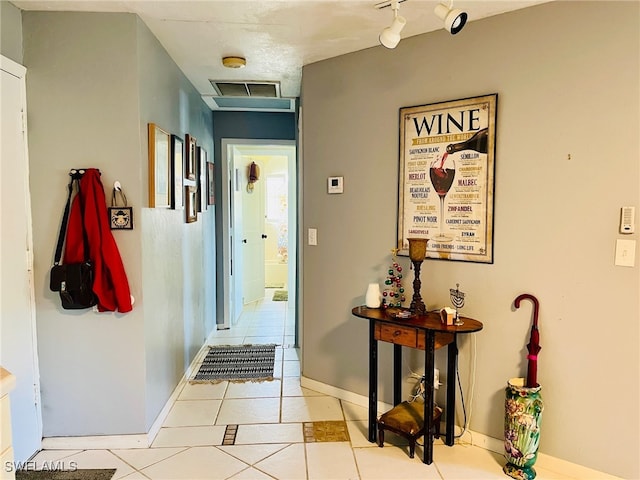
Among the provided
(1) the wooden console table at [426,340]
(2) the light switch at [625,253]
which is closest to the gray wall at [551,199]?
(2) the light switch at [625,253]

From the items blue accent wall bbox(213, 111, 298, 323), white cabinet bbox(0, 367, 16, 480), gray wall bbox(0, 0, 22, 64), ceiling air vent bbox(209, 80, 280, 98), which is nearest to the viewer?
white cabinet bbox(0, 367, 16, 480)

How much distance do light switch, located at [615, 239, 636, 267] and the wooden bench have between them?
1.19 m

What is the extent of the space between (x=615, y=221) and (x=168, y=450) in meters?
2.51

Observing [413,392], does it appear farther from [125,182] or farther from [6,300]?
[6,300]

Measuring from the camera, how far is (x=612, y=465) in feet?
6.70

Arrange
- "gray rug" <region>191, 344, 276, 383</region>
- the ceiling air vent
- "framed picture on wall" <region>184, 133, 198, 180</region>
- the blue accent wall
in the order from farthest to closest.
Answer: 1. the blue accent wall
2. the ceiling air vent
3. "gray rug" <region>191, 344, 276, 383</region>
4. "framed picture on wall" <region>184, 133, 198, 180</region>

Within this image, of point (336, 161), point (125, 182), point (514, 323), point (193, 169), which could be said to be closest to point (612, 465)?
point (514, 323)

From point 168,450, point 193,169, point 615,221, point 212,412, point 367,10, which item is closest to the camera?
point 615,221

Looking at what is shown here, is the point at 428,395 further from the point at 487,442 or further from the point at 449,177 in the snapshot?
the point at 449,177

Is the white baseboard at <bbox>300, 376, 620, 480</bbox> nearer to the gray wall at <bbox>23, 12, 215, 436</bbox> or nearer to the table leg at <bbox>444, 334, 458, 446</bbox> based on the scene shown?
the table leg at <bbox>444, 334, 458, 446</bbox>

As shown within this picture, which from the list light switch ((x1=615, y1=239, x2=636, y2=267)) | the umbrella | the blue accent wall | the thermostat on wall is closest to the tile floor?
the umbrella

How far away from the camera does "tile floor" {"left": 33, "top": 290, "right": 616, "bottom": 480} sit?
217 centimetres

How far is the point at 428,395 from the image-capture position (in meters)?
2.23

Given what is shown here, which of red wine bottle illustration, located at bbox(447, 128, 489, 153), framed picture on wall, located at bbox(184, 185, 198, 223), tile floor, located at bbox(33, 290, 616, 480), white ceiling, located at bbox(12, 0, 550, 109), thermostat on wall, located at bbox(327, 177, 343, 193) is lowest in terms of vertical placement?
tile floor, located at bbox(33, 290, 616, 480)
